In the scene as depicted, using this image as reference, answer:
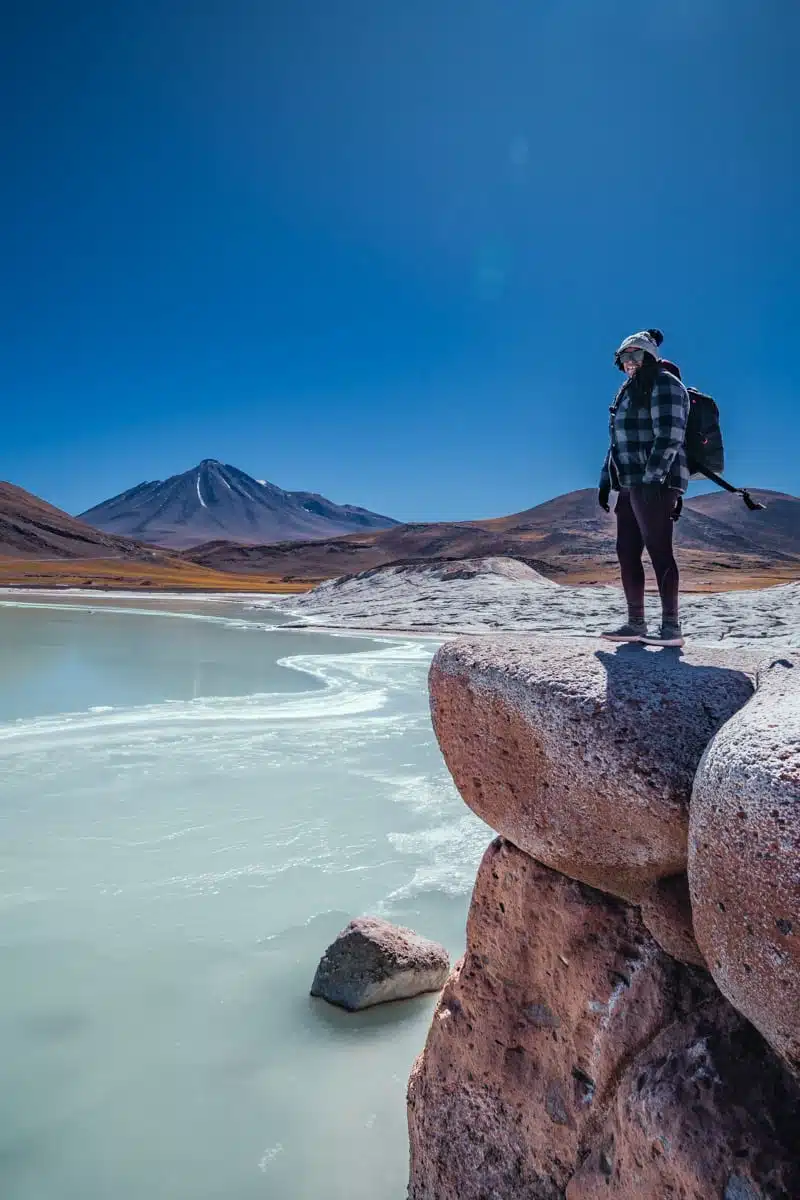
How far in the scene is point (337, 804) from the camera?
6.36 m

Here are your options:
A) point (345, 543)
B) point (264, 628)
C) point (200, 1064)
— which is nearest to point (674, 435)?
point (200, 1064)

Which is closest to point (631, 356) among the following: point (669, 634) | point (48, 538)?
point (669, 634)

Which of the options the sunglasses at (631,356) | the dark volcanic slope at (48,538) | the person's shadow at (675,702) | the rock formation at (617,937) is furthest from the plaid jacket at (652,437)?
the dark volcanic slope at (48,538)

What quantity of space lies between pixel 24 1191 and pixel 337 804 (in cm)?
390

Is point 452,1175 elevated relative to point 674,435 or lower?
lower

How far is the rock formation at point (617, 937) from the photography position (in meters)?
1.50

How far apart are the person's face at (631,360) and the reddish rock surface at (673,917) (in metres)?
2.40

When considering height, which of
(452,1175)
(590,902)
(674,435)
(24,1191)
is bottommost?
(24,1191)

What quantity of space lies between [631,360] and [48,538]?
522ft

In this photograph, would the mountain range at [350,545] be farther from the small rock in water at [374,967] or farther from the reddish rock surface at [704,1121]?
the reddish rock surface at [704,1121]

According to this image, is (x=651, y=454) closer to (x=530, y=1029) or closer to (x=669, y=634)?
(x=669, y=634)

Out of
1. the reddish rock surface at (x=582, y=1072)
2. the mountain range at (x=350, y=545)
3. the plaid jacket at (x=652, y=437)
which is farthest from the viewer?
the mountain range at (x=350, y=545)

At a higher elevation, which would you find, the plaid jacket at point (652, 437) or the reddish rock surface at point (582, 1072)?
the plaid jacket at point (652, 437)

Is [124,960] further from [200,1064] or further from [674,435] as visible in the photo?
[674,435]
